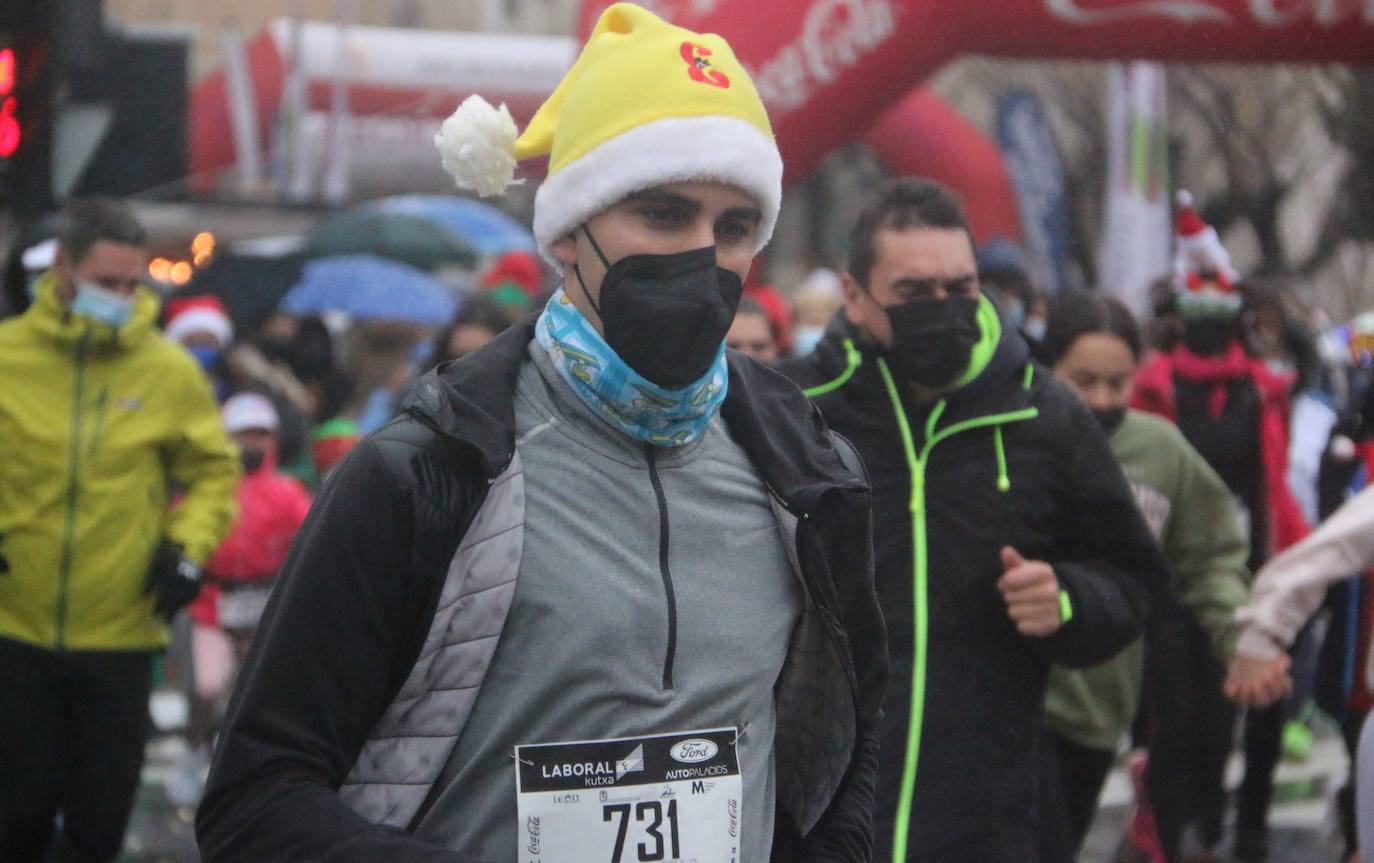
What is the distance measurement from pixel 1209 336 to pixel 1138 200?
1052 cm

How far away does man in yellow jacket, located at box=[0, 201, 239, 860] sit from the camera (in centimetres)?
613

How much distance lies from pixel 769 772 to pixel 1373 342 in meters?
5.97

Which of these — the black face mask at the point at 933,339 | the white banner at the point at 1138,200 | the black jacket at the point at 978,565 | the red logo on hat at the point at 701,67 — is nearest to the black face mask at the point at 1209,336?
the black jacket at the point at 978,565

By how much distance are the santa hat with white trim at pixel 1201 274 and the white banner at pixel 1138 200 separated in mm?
8716

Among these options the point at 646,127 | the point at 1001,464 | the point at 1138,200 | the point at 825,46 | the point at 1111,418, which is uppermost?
the point at 646,127

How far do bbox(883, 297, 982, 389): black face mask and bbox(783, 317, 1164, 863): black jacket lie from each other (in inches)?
2.3

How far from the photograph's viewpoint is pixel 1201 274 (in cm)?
805

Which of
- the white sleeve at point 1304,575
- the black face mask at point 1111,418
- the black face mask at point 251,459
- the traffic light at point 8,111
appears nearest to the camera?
the white sleeve at point 1304,575

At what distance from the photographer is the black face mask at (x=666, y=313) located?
2.72 m

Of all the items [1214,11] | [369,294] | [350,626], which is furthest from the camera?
[369,294]

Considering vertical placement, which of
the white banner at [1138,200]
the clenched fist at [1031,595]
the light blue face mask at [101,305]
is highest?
the clenched fist at [1031,595]

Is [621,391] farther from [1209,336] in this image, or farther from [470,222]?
[470,222]

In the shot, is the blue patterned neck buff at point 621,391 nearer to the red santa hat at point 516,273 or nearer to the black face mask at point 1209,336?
the black face mask at point 1209,336

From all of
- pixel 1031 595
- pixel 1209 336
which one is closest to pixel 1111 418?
pixel 1209 336
